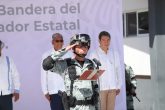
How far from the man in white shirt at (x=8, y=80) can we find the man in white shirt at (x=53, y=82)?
1.26 feet

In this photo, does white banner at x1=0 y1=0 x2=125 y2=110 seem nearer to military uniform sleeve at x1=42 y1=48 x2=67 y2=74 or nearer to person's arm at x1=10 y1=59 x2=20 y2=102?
person's arm at x1=10 y1=59 x2=20 y2=102

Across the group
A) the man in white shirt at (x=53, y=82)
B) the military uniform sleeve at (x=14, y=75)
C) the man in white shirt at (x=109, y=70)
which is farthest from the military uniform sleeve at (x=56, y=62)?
the man in white shirt at (x=109, y=70)

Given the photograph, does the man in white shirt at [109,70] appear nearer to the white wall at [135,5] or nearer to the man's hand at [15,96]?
the man's hand at [15,96]

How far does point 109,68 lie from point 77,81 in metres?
1.32

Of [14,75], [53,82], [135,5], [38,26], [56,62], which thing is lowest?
[53,82]

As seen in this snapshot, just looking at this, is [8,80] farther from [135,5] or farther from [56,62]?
[135,5]

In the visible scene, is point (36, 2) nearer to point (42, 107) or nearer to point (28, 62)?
point (28, 62)

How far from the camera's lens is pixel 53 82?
19.5 ft

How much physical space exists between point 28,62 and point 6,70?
1.08ft

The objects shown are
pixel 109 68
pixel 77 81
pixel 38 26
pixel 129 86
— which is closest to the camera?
pixel 77 81

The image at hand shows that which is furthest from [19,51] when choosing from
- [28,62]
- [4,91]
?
[4,91]

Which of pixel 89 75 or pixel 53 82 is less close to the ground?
pixel 89 75

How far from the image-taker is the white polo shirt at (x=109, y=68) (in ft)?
19.8

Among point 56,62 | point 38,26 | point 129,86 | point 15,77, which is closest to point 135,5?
point 129,86
